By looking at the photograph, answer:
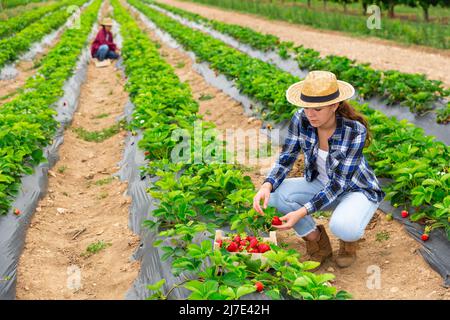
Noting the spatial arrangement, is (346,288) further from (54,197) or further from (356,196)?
(54,197)

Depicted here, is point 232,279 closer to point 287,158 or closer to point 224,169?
point 287,158

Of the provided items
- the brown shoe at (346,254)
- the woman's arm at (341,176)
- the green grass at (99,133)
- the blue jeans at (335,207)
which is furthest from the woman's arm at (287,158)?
the green grass at (99,133)

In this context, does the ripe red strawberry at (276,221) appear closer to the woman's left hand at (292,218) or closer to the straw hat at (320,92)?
the woman's left hand at (292,218)

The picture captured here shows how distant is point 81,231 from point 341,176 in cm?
254

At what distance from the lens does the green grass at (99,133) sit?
7.53 meters

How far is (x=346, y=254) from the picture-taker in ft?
12.7

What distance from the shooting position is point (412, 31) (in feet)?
49.8

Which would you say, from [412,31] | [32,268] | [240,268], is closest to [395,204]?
[240,268]

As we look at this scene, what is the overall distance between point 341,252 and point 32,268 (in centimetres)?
240

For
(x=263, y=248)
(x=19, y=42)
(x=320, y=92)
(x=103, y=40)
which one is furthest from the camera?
(x=19, y=42)

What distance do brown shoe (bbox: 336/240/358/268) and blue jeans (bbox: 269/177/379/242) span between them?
0.12 metres

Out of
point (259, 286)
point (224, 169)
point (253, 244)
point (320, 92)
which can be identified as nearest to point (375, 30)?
point (224, 169)

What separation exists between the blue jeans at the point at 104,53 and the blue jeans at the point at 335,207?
9.88 metres

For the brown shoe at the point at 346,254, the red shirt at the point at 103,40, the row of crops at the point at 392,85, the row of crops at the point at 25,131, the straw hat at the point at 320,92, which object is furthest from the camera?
the red shirt at the point at 103,40
